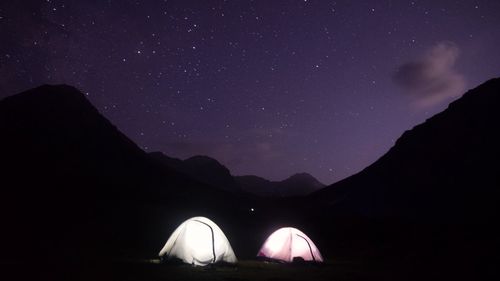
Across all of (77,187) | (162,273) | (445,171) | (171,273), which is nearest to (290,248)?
(171,273)

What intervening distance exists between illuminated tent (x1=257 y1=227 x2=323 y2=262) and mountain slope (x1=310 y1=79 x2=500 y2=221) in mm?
52346

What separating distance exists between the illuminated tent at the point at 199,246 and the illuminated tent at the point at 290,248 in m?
2.86

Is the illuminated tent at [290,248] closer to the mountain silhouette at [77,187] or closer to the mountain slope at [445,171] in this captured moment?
the mountain silhouette at [77,187]

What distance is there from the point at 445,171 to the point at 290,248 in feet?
257

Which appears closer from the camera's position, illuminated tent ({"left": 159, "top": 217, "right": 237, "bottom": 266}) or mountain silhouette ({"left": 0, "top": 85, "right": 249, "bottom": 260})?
illuminated tent ({"left": 159, "top": 217, "right": 237, "bottom": 266})

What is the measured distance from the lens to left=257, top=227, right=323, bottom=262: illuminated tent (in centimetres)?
1652

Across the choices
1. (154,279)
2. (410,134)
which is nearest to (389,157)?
(410,134)

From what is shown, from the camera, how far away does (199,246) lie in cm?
1410

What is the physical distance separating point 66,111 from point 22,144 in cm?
2809

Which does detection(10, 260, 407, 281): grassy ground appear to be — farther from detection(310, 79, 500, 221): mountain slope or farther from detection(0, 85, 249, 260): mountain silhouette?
detection(310, 79, 500, 221): mountain slope

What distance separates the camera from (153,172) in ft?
358

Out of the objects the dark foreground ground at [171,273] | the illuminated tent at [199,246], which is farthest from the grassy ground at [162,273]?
the illuminated tent at [199,246]

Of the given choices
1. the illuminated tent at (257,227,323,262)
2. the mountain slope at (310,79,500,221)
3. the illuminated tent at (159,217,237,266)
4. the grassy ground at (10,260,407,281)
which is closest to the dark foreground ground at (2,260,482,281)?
the grassy ground at (10,260,407,281)

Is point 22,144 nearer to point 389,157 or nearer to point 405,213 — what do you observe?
point 405,213
